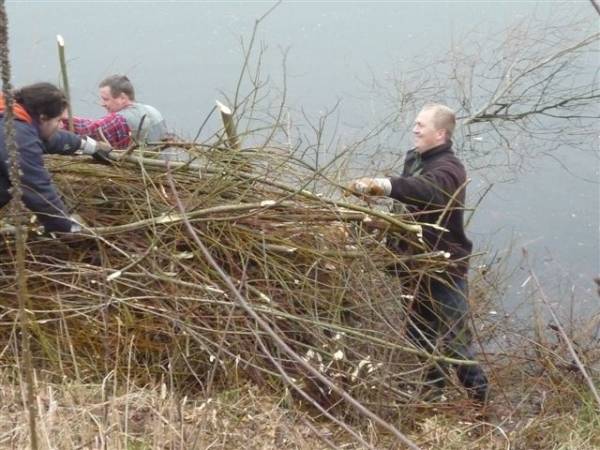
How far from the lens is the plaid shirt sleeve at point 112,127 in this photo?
4.55 metres

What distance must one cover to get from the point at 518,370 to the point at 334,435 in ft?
6.08

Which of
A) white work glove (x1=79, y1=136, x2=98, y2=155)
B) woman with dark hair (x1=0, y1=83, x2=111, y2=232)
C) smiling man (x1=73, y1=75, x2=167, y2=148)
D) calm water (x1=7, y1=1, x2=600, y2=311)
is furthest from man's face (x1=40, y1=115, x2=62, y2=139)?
calm water (x1=7, y1=1, x2=600, y2=311)

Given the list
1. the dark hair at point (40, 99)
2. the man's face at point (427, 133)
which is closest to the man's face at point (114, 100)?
the dark hair at point (40, 99)

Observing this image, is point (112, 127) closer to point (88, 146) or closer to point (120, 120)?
point (120, 120)

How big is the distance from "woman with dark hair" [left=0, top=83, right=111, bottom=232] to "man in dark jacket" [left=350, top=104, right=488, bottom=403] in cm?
134

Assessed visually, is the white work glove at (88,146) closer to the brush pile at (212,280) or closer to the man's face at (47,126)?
the brush pile at (212,280)

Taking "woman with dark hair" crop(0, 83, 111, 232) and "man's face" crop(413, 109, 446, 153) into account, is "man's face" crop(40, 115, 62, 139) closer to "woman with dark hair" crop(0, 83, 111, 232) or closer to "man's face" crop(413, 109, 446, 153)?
"woman with dark hair" crop(0, 83, 111, 232)

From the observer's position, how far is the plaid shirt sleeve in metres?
4.55

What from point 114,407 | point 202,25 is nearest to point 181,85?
point 202,25

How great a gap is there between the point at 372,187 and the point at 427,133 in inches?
17.5

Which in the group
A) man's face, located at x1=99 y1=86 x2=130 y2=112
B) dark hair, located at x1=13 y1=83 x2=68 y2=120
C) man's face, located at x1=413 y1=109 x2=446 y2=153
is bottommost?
man's face, located at x1=413 y1=109 x2=446 y2=153

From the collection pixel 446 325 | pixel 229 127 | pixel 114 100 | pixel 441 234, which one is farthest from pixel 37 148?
pixel 446 325

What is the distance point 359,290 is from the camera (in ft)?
13.0

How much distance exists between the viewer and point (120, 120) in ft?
15.3
